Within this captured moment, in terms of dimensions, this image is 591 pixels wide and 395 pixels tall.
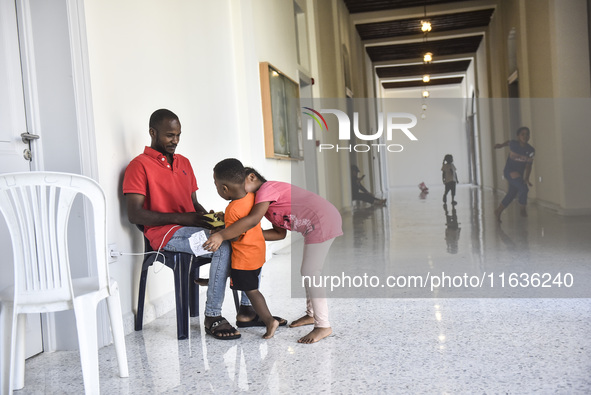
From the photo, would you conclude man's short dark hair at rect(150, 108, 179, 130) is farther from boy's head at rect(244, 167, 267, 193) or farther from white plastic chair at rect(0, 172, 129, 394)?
white plastic chair at rect(0, 172, 129, 394)

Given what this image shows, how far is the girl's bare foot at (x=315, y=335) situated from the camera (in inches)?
94.7

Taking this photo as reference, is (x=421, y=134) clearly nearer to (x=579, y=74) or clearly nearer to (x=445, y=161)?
(x=445, y=161)

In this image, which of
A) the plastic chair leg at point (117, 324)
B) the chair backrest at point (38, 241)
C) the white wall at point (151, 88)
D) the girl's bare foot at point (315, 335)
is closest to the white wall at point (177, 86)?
the white wall at point (151, 88)

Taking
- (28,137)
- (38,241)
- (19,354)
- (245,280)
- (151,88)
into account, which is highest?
(151,88)

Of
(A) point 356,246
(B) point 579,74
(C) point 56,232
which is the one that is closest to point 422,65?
(B) point 579,74

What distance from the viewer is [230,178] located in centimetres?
248

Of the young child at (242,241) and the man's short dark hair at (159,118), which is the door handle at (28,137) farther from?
the young child at (242,241)

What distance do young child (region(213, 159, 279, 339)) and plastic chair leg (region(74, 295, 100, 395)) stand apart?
791 millimetres

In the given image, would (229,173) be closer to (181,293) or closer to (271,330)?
(181,293)

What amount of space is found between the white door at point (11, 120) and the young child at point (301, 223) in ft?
2.66

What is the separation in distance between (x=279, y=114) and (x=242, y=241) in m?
3.27

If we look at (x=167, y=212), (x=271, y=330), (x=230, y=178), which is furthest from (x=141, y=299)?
(x=230, y=178)

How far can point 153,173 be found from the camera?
271cm

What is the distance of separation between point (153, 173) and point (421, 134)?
1.43 meters
